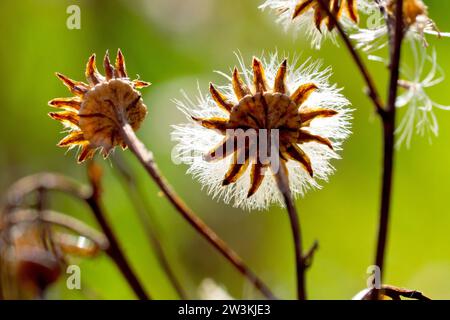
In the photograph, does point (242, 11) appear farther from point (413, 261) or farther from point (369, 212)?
point (413, 261)

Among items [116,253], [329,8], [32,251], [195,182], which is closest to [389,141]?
[329,8]

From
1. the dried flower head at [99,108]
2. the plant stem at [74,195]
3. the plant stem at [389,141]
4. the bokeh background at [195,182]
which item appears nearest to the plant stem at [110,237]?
the plant stem at [74,195]

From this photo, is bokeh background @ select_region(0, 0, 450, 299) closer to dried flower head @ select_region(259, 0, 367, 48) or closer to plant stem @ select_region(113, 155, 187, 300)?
plant stem @ select_region(113, 155, 187, 300)

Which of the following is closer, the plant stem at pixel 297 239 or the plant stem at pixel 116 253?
the plant stem at pixel 297 239

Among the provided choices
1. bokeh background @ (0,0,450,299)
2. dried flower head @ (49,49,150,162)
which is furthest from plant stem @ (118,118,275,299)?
bokeh background @ (0,0,450,299)

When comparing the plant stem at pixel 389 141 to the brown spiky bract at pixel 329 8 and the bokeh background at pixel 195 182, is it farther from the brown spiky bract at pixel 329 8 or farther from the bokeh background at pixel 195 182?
the bokeh background at pixel 195 182
